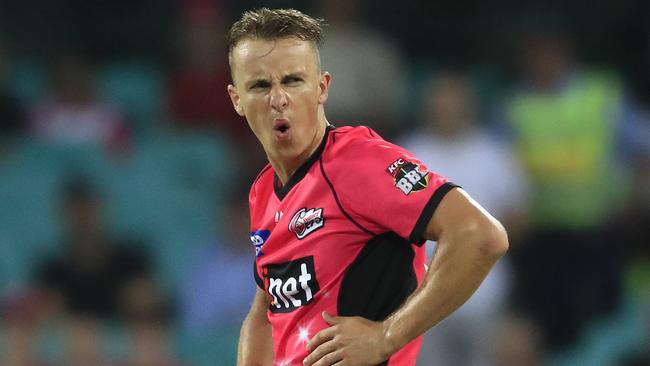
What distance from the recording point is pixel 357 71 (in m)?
7.59

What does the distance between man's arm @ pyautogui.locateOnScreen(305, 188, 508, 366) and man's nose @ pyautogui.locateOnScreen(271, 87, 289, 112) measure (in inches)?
23.8

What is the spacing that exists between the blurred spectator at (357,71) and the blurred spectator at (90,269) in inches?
68.0

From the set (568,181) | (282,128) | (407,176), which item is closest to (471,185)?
(568,181)

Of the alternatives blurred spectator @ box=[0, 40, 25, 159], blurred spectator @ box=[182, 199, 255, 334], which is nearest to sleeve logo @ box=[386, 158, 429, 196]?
blurred spectator @ box=[182, 199, 255, 334]

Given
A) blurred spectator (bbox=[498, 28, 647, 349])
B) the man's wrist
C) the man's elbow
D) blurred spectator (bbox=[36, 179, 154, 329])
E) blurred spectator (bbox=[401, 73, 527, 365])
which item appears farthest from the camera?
blurred spectator (bbox=[36, 179, 154, 329])

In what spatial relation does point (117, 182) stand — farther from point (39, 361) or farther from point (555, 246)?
point (555, 246)

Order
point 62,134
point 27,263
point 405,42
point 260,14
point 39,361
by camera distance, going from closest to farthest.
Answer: point 260,14
point 39,361
point 27,263
point 62,134
point 405,42

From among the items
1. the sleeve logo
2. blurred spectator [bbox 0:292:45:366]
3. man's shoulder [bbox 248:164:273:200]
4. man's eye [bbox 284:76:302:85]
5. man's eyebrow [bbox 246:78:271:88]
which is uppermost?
man's eye [bbox 284:76:302:85]

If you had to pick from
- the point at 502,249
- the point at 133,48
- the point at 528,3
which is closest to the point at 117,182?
the point at 133,48

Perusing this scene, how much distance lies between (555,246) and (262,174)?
3606mm

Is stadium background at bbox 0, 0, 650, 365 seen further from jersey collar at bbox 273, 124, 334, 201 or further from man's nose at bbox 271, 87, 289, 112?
man's nose at bbox 271, 87, 289, 112

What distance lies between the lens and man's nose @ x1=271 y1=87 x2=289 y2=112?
318cm

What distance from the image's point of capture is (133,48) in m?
9.15

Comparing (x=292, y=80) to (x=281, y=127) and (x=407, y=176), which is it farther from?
(x=407, y=176)
